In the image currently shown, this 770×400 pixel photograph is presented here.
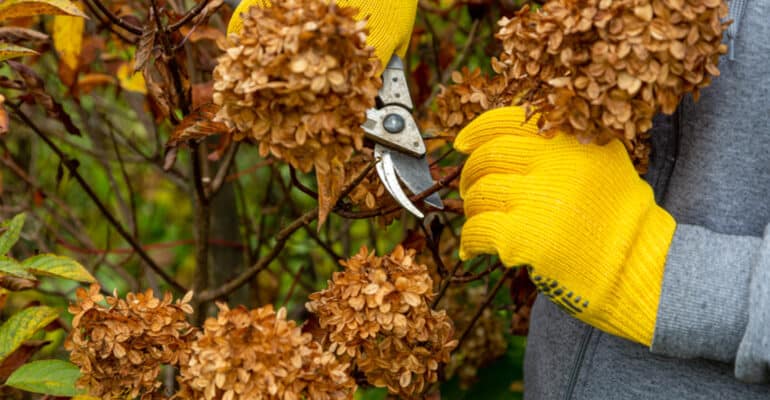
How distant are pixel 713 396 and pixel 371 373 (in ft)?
1.36

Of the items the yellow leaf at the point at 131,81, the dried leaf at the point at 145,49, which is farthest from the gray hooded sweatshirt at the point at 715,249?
the yellow leaf at the point at 131,81

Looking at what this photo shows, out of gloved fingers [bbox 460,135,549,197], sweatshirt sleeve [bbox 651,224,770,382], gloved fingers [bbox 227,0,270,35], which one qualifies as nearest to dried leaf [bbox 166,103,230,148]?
gloved fingers [bbox 227,0,270,35]

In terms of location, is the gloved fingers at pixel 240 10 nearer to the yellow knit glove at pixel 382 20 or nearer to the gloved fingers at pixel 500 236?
the yellow knit glove at pixel 382 20

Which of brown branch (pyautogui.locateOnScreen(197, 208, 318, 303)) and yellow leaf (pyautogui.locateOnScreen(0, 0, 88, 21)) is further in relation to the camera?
brown branch (pyautogui.locateOnScreen(197, 208, 318, 303))

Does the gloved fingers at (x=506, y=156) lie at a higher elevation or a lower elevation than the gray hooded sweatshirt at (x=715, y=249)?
higher

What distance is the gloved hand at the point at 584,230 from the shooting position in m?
0.86

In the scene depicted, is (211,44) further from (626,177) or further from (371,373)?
(626,177)

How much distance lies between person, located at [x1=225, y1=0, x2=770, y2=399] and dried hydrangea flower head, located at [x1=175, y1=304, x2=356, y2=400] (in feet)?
0.76

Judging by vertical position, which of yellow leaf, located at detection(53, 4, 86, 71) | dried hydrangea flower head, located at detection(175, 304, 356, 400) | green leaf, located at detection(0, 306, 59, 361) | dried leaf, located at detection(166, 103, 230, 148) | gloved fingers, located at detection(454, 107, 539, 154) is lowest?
green leaf, located at detection(0, 306, 59, 361)

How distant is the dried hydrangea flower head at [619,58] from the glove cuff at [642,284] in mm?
121

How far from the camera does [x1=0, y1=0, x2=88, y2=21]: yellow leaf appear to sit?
3.34 feet

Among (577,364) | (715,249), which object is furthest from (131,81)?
(715,249)

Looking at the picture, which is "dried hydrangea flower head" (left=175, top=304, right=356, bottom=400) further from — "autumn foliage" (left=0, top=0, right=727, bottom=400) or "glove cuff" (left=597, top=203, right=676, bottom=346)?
"glove cuff" (left=597, top=203, right=676, bottom=346)

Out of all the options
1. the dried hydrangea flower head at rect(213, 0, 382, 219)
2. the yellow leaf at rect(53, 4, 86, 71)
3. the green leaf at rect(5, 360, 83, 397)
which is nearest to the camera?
the dried hydrangea flower head at rect(213, 0, 382, 219)
